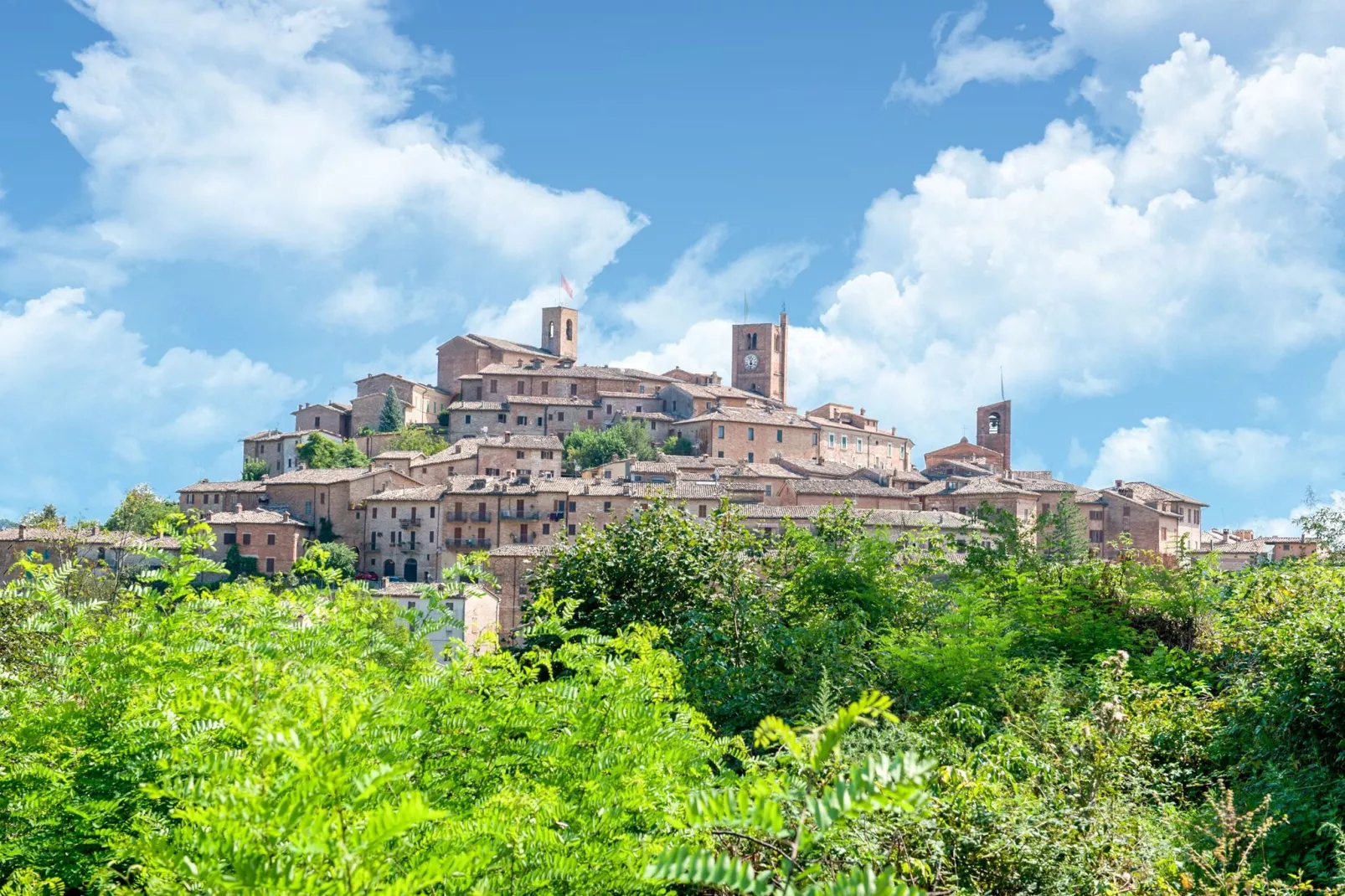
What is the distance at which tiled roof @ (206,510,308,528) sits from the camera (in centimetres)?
6794

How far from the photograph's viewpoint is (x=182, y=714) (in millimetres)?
5754

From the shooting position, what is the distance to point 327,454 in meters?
80.8

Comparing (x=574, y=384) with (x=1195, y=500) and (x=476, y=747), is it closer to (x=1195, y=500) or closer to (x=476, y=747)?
(x=1195, y=500)

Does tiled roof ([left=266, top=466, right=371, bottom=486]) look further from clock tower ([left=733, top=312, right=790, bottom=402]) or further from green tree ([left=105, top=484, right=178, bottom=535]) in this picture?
clock tower ([left=733, top=312, right=790, bottom=402])

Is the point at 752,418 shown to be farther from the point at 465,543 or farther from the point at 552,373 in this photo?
the point at 465,543

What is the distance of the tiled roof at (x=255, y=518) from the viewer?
223 ft

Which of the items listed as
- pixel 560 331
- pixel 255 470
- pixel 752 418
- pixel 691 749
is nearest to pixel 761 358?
pixel 560 331

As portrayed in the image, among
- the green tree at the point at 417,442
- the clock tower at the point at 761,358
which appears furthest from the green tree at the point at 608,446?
the clock tower at the point at 761,358

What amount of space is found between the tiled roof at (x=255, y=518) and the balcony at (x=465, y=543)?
Result: 9.72m

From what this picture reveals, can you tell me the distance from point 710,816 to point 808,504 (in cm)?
6656

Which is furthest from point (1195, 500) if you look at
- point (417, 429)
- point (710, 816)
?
point (710, 816)

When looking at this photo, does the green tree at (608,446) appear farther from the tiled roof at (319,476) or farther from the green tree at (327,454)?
the green tree at (327,454)

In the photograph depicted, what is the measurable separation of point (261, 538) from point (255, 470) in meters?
18.4

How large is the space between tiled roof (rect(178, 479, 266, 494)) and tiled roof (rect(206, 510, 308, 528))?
506 cm
